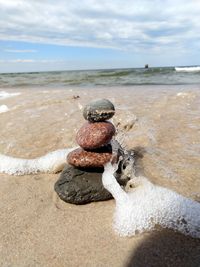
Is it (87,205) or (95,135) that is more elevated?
(95,135)

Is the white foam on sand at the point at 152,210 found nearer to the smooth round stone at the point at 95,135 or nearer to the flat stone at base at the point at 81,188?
the flat stone at base at the point at 81,188

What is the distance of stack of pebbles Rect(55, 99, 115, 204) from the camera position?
2760 mm

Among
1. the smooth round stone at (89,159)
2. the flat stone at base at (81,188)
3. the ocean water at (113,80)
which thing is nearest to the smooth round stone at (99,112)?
the smooth round stone at (89,159)

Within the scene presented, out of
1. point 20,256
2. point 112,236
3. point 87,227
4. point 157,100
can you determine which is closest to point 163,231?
point 112,236

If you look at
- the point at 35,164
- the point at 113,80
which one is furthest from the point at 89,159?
the point at 113,80

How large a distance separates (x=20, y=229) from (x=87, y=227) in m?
0.52

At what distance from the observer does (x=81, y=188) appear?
278 centimetres

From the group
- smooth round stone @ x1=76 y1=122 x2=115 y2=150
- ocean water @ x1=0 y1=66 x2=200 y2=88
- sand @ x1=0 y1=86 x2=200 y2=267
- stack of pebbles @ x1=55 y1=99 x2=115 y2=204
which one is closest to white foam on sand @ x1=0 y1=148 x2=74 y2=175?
sand @ x1=0 y1=86 x2=200 y2=267

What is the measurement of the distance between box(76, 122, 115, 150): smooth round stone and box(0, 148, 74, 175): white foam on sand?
0.59 m

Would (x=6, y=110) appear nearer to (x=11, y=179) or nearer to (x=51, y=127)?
(x=51, y=127)

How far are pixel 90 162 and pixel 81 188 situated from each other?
0.26 meters

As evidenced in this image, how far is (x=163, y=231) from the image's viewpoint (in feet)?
7.52

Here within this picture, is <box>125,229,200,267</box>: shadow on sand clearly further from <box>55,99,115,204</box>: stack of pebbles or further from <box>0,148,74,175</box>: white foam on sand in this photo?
<box>0,148,74,175</box>: white foam on sand

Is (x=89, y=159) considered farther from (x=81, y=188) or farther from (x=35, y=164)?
(x=35, y=164)
